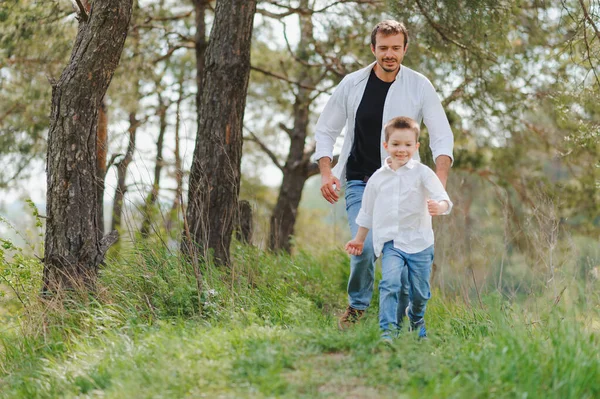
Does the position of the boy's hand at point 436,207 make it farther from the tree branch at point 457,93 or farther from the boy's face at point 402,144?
the tree branch at point 457,93

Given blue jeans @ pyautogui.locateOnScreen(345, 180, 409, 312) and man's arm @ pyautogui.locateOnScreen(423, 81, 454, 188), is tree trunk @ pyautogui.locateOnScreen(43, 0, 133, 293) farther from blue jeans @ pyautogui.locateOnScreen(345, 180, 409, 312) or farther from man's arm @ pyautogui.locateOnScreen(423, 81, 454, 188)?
man's arm @ pyautogui.locateOnScreen(423, 81, 454, 188)

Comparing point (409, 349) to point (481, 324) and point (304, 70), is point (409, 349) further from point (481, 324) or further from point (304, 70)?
point (304, 70)

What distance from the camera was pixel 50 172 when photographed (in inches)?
217

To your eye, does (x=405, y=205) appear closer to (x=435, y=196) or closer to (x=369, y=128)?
(x=435, y=196)

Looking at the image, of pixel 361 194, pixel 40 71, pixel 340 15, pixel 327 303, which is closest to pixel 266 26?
pixel 340 15

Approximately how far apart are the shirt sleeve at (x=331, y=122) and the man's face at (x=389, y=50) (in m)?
0.41

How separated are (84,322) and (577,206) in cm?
815

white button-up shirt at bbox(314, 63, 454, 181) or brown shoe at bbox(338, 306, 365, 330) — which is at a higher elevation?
white button-up shirt at bbox(314, 63, 454, 181)

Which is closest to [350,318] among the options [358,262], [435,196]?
[358,262]

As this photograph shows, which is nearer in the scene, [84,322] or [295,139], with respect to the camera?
[84,322]

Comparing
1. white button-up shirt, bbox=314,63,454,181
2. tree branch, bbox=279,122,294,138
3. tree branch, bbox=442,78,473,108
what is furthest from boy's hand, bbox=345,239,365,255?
tree branch, bbox=279,122,294,138

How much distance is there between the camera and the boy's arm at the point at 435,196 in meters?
4.26

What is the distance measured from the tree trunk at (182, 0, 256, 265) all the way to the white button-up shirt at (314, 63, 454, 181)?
67.0 inches

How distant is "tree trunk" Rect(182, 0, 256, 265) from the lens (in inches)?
266
